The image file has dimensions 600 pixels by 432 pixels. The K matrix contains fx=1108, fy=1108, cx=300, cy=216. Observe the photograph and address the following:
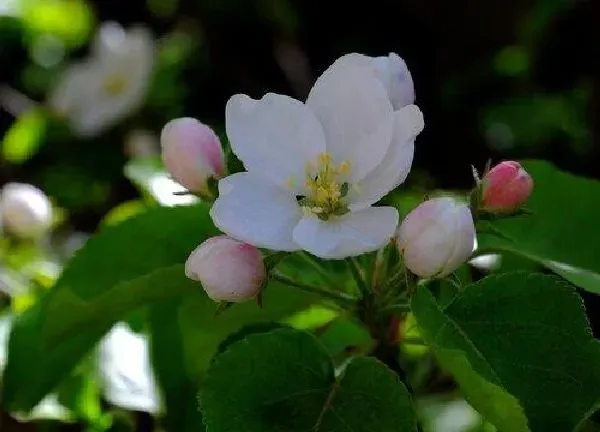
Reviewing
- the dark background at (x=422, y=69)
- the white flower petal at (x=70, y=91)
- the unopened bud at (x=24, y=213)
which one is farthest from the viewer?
A: the white flower petal at (x=70, y=91)

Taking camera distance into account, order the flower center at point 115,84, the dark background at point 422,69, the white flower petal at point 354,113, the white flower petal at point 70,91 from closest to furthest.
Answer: the white flower petal at point 354,113 < the dark background at point 422,69 < the white flower petal at point 70,91 < the flower center at point 115,84

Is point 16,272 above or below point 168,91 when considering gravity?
above

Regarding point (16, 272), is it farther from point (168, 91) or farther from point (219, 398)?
point (168, 91)

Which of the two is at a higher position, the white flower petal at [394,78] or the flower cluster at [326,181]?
the white flower petal at [394,78]

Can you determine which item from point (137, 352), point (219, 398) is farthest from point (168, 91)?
point (219, 398)

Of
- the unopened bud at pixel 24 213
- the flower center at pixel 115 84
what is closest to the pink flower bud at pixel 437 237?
the unopened bud at pixel 24 213

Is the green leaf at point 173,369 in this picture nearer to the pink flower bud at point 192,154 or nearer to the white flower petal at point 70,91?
the pink flower bud at point 192,154
